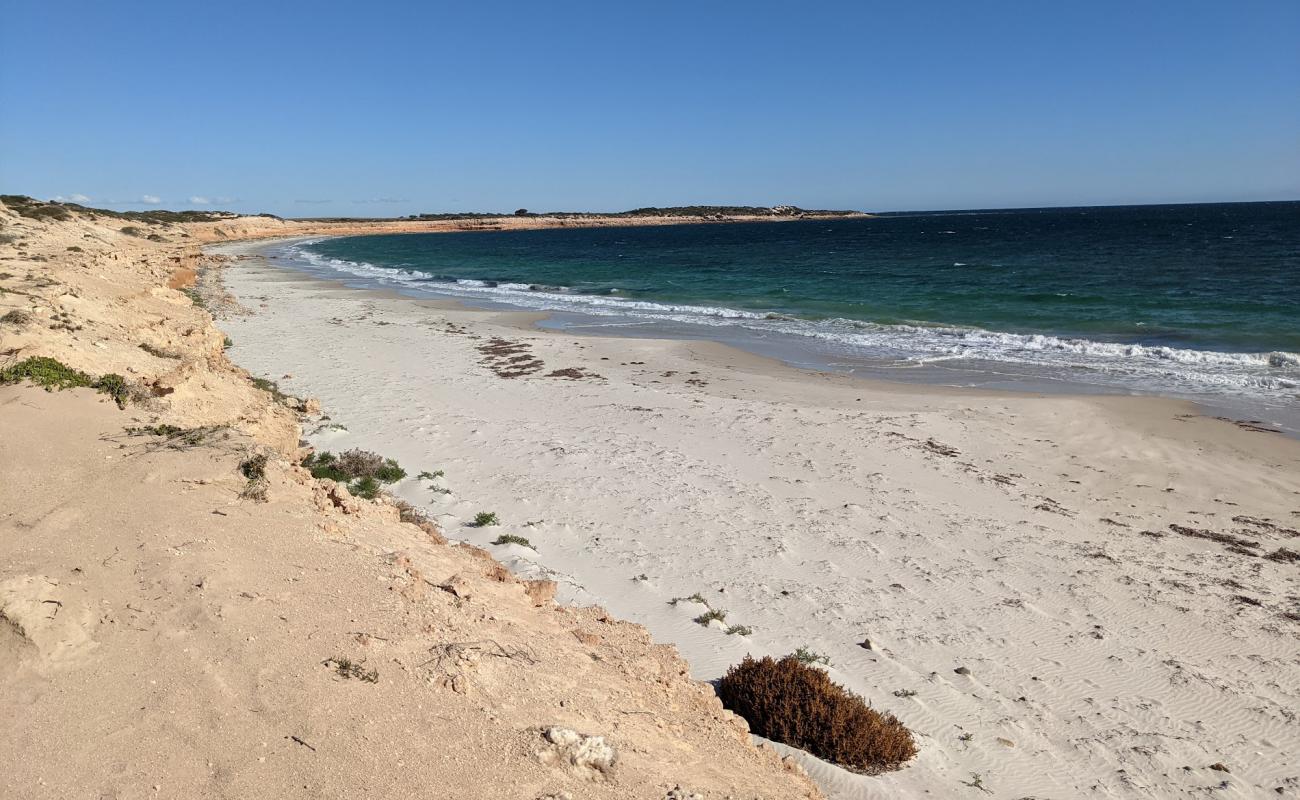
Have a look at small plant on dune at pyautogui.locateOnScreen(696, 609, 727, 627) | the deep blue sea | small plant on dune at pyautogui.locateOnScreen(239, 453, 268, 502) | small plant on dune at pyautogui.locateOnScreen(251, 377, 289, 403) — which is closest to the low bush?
small plant on dune at pyautogui.locateOnScreen(696, 609, 727, 627)

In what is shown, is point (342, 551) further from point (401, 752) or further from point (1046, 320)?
point (1046, 320)

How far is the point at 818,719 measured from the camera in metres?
4.95

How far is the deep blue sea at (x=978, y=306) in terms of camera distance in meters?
17.8

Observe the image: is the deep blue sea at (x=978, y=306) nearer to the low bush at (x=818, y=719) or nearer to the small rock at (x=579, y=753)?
the low bush at (x=818, y=719)

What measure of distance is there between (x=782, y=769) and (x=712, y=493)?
5.23 m

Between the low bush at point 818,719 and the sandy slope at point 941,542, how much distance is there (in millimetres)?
175

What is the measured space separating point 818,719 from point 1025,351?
18194 mm

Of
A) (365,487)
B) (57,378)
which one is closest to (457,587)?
(365,487)

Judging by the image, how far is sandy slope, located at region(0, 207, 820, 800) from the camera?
11.4ft

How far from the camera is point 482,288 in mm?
40469

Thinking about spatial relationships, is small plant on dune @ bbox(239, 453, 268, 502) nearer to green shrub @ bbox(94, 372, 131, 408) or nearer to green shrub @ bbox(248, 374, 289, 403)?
green shrub @ bbox(94, 372, 131, 408)

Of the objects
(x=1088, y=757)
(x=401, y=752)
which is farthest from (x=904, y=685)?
(x=401, y=752)

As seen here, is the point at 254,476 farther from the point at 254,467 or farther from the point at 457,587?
the point at 457,587

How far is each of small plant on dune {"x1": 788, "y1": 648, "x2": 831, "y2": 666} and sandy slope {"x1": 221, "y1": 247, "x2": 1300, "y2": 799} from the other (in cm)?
15
